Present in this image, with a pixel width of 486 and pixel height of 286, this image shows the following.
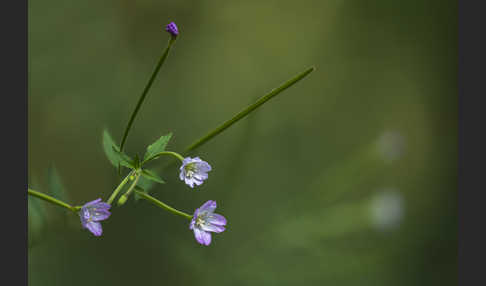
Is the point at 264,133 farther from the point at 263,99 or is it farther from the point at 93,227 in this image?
the point at 93,227

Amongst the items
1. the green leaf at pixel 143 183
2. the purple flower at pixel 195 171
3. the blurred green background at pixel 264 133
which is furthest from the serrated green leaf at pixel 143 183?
the blurred green background at pixel 264 133

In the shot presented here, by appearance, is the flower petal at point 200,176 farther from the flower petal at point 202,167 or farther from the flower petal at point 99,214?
the flower petal at point 99,214

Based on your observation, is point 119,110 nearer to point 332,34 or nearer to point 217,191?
point 217,191

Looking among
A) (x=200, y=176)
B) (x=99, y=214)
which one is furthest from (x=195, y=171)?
(x=99, y=214)

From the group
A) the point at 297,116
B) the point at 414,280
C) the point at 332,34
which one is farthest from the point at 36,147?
the point at 414,280

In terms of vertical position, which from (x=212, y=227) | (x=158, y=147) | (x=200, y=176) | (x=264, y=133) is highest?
(x=158, y=147)

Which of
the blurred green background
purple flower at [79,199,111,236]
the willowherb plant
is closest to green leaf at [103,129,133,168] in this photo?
the willowherb plant

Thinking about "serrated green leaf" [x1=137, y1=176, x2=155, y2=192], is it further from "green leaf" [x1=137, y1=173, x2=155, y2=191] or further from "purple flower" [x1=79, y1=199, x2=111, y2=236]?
"purple flower" [x1=79, y1=199, x2=111, y2=236]
